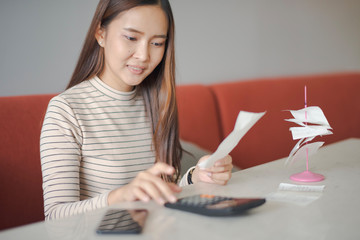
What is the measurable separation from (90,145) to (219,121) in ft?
3.37

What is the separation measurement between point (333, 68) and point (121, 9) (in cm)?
231

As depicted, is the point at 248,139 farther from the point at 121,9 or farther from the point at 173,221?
the point at 173,221

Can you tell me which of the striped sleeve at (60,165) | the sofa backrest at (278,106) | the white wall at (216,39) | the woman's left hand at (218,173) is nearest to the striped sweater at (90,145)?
the striped sleeve at (60,165)

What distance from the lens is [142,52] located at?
3.84 feet

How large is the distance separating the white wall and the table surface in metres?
1.02

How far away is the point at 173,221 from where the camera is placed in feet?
2.36

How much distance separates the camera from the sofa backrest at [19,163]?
52.8 inches

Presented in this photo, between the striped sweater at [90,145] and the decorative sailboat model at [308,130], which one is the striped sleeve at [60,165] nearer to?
the striped sweater at [90,145]

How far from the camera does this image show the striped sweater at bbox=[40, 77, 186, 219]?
102cm

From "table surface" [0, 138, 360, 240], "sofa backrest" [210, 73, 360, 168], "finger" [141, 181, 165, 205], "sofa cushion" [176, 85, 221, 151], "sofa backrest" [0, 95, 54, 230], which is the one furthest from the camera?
"sofa backrest" [210, 73, 360, 168]

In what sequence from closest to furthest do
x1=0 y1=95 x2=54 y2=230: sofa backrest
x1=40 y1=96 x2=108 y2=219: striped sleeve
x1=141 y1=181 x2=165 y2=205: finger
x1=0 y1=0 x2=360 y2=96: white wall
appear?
1. x1=141 y1=181 x2=165 y2=205: finger
2. x1=40 y1=96 x2=108 y2=219: striped sleeve
3. x1=0 y1=95 x2=54 y2=230: sofa backrest
4. x1=0 y1=0 x2=360 y2=96: white wall

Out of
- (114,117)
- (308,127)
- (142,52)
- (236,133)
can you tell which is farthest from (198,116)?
(236,133)

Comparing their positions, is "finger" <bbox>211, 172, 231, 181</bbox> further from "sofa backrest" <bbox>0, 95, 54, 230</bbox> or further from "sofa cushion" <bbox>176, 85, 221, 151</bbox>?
"sofa cushion" <bbox>176, 85, 221, 151</bbox>

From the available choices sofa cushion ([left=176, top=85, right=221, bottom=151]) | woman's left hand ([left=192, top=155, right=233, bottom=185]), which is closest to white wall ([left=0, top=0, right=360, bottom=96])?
sofa cushion ([left=176, top=85, right=221, bottom=151])
